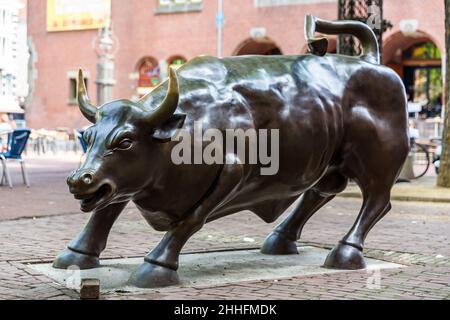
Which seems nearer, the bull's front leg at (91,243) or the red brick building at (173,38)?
the bull's front leg at (91,243)

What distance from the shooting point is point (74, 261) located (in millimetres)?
5289

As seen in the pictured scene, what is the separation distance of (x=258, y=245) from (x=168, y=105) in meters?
2.62

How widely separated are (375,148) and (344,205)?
5632mm

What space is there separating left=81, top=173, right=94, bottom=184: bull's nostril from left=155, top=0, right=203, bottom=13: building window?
3083 centimetres

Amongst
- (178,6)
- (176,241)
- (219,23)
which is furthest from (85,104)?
(178,6)

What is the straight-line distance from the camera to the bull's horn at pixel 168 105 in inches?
174

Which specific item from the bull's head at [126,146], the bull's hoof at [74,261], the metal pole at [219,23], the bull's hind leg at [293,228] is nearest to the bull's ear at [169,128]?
the bull's head at [126,146]

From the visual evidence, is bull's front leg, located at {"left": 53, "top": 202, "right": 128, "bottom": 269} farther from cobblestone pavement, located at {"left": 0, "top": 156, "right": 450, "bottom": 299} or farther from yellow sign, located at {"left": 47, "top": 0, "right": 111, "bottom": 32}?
yellow sign, located at {"left": 47, "top": 0, "right": 111, "bottom": 32}

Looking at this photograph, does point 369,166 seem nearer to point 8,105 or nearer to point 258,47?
point 8,105

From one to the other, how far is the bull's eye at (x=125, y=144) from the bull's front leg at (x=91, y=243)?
34.6 inches

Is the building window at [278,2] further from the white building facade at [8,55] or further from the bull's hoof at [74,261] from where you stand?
the bull's hoof at [74,261]

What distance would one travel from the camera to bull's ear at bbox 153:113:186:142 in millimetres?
4562

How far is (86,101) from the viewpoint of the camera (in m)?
4.86

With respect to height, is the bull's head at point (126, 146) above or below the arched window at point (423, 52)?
below
